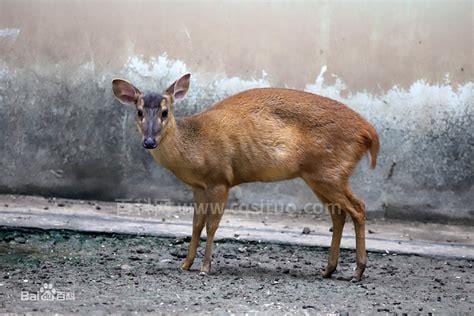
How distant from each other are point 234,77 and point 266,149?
1.69 m

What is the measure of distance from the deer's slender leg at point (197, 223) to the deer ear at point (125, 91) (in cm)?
74

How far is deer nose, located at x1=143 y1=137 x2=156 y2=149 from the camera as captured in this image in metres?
5.00

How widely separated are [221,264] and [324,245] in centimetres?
94

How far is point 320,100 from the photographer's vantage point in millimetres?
5457

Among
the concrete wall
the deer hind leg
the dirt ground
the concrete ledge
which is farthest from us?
the concrete wall

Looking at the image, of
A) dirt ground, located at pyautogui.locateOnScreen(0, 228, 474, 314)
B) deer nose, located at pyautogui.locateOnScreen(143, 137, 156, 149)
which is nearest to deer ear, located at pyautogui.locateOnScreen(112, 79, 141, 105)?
deer nose, located at pyautogui.locateOnScreen(143, 137, 156, 149)

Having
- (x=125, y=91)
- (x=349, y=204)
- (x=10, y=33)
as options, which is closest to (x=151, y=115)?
(x=125, y=91)

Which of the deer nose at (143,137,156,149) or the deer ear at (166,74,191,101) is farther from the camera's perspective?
the deer ear at (166,74,191,101)

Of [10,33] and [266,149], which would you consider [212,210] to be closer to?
[266,149]

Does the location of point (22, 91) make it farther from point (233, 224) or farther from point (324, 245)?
point (324, 245)

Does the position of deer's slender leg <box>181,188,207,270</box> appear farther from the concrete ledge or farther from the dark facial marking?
the concrete ledge

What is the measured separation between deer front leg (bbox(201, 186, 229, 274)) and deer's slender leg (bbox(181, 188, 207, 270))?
0.06 metres

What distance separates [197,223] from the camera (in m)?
5.41

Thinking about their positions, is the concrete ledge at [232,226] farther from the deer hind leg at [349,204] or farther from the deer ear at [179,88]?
A: the deer ear at [179,88]
